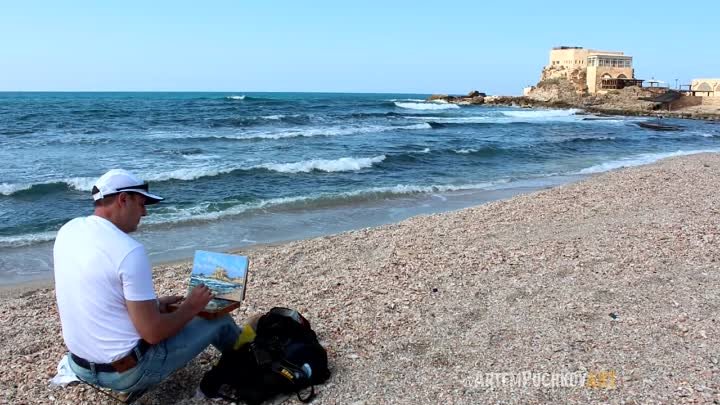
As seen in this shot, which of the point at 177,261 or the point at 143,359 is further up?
the point at 143,359

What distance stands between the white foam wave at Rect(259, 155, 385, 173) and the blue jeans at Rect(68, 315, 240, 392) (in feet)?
Answer: 40.5

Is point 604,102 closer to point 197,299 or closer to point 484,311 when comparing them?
point 484,311

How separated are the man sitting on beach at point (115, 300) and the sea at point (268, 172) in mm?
4895

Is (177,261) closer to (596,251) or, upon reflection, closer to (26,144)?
(596,251)

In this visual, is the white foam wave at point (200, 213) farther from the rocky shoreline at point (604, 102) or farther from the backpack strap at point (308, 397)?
the rocky shoreline at point (604, 102)

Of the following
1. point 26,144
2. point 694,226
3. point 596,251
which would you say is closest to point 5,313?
point 596,251

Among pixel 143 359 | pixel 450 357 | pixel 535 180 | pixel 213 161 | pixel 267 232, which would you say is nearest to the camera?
pixel 143 359

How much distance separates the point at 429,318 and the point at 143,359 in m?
2.35

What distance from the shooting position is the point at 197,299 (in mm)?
3078

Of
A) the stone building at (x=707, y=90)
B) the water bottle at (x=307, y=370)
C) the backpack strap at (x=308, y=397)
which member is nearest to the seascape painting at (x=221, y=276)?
the water bottle at (x=307, y=370)

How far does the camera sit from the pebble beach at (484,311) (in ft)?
11.2

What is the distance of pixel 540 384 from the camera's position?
3.41 meters

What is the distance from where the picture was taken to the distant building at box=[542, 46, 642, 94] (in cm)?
7138

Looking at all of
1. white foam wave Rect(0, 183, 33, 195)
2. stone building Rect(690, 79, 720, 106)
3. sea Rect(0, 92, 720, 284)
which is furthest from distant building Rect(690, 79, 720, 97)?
white foam wave Rect(0, 183, 33, 195)
